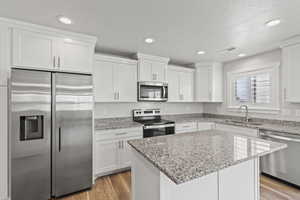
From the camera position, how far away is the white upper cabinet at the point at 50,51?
6.57ft

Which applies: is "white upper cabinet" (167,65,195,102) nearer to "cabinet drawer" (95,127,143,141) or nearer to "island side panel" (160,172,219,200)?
"cabinet drawer" (95,127,143,141)

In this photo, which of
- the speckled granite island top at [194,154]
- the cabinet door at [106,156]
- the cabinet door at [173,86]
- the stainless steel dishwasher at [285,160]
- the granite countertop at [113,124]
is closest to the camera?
the speckled granite island top at [194,154]

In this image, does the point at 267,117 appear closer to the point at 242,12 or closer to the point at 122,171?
the point at 242,12

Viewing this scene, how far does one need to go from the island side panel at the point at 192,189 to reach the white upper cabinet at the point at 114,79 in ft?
7.46

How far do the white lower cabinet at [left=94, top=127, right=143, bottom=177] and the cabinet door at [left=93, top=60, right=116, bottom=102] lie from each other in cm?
70

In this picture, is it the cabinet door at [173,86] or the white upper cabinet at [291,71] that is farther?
the cabinet door at [173,86]

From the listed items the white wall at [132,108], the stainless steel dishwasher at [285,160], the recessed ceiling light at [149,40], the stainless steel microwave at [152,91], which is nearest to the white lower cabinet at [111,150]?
the white wall at [132,108]

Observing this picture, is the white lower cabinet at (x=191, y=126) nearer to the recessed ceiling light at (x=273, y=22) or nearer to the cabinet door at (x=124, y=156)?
the cabinet door at (x=124, y=156)

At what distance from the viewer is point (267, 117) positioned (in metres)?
3.28

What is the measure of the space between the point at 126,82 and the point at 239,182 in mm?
2549

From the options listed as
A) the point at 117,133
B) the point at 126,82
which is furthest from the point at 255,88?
the point at 117,133

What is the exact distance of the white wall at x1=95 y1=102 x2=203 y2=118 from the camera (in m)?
3.34

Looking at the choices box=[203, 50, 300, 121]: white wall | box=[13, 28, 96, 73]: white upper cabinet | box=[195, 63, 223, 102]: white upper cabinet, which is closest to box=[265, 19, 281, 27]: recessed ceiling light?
box=[203, 50, 300, 121]: white wall

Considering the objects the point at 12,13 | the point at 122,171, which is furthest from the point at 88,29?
the point at 122,171
